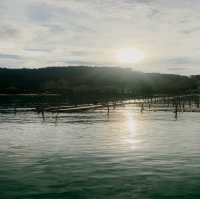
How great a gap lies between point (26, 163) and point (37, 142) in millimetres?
12340

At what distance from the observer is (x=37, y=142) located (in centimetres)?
4178

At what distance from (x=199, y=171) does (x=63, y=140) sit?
19493 mm

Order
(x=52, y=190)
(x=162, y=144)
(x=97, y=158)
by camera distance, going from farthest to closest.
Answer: (x=162, y=144) < (x=97, y=158) < (x=52, y=190)

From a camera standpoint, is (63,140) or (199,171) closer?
(199,171)

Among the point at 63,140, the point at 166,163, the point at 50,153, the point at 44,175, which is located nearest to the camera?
the point at 44,175

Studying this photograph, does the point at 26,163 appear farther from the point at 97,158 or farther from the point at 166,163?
the point at 166,163

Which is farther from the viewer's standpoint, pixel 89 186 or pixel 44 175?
pixel 44 175

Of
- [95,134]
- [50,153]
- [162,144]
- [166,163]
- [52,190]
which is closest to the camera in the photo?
[52,190]

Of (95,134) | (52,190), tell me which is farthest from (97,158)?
(95,134)

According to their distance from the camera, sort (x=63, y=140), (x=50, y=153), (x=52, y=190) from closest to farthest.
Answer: (x=52, y=190), (x=50, y=153), (x=63, y=140)

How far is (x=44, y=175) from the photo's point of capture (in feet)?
83.0

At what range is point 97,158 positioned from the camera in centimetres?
3145

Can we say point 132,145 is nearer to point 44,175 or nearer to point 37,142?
point 37,142

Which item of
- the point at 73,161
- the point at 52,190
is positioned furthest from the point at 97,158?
the point at 52,190
